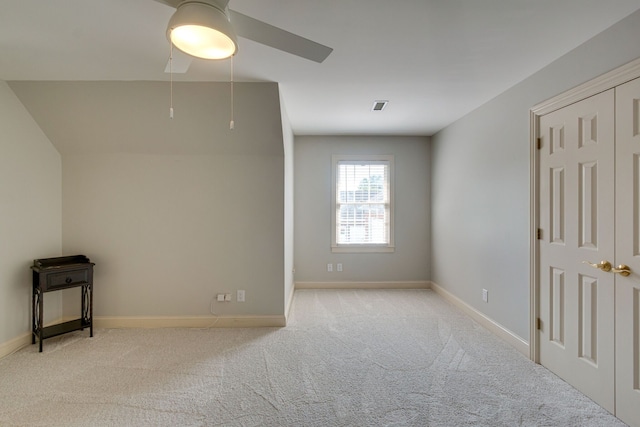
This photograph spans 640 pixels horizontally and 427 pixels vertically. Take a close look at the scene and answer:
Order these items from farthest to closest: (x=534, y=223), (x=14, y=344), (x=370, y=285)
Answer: (x=370, y=285), (x=14, y=344), (x=534, y=223)

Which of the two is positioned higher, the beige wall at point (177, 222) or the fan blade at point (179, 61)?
the fan blade at point (179, 61)

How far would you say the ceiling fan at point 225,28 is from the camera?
50.4 inches

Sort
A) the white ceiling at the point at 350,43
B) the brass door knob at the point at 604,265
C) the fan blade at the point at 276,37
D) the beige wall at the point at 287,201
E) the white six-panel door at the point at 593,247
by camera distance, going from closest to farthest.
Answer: the fan blade at the point at 276,37, the white ceiling at the point at 350,43, the white six-panel door at the point at 593,247, the brass door knob at the point at 604,265, the beige wall at the point at 287,201

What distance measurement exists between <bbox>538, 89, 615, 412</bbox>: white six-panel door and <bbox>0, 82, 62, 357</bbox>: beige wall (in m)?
4.68

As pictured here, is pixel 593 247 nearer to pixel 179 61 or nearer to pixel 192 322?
pixel 179 61

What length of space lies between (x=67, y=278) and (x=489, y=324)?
4.29 metres

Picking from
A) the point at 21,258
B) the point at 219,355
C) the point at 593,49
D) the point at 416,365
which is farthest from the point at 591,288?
the point at 21,258

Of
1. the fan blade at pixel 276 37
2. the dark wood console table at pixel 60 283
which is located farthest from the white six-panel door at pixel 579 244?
the dark wood console table at pixel 60 283

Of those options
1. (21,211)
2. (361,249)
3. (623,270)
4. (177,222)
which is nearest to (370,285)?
(361,249)

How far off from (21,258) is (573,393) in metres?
4.75

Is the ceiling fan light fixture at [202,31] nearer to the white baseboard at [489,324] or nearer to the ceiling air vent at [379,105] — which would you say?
the ceiling air vent at [379,105]

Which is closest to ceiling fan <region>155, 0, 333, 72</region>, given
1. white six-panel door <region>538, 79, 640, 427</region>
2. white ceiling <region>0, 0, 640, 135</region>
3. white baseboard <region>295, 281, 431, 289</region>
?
white ceiling <region>0, 0, 640, 135</region>

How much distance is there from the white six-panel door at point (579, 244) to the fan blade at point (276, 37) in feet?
6.40

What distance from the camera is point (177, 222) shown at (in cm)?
340
